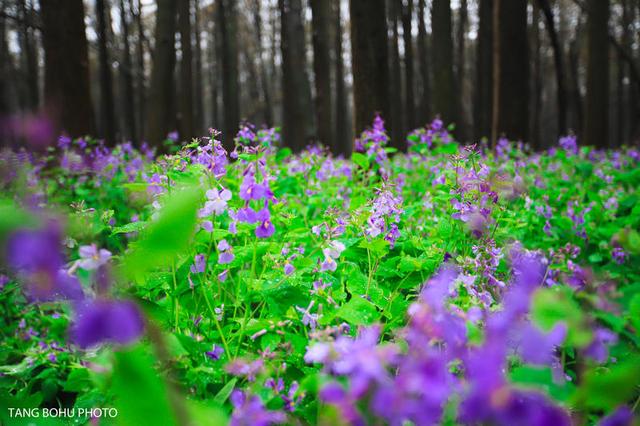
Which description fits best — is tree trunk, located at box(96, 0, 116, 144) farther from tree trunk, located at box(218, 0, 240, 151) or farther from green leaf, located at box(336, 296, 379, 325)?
green leaf, located at box(336, 296, 379, 325)

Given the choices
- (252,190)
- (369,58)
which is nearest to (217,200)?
(252,190)

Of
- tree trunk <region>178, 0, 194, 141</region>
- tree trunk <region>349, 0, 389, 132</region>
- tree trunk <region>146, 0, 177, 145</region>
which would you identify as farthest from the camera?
tree trunk <region>178, 0, 194, 141</region>

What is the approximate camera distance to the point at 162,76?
902cm

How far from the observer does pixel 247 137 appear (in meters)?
3.55

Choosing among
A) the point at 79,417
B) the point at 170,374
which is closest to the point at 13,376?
the point at 79,417

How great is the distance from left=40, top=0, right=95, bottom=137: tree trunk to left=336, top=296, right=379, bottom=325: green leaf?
15.6 feet

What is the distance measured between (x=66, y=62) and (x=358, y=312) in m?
5.19

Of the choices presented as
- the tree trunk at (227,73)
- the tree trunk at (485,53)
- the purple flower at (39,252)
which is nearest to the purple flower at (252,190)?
the purple flower at (39,252)

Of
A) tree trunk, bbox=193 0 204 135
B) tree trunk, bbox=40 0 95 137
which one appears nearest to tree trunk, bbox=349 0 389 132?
tree trunk, bbox=40 0 95 137

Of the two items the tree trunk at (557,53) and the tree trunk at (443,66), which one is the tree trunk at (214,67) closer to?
the tree trunk at (443,66)

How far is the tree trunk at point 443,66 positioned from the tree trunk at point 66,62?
6.48 m

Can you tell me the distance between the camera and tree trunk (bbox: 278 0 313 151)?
1043 cm

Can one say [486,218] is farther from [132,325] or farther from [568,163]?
[568,163]

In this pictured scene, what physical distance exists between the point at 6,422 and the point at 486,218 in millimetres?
1603
